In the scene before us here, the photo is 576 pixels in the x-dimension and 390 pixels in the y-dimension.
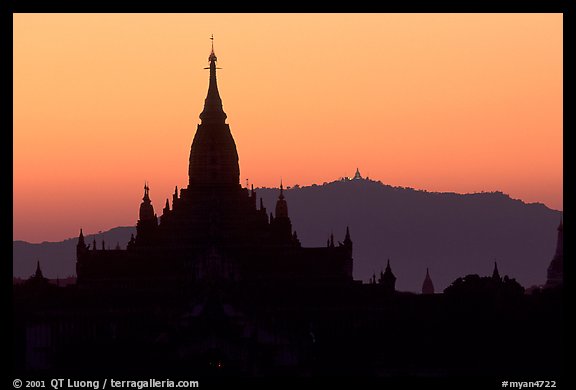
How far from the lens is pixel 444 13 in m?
50.5

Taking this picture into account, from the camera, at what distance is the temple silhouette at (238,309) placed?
94.2 meters

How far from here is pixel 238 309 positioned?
4321 inches

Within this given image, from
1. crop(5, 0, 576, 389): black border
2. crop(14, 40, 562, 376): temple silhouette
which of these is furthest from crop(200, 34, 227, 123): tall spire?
crop(5, 0, 576, 389): black border

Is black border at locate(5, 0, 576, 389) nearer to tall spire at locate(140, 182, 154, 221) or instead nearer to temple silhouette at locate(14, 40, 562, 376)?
temple silhouette at locate(14, 40, 562, 376)

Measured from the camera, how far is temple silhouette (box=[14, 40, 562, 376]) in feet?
309
